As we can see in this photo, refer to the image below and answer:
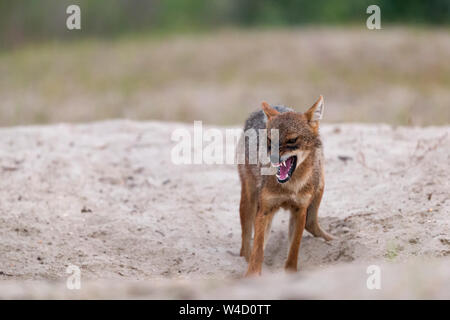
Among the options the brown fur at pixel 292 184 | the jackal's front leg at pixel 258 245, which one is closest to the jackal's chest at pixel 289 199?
the brown fur at pixel 292 184

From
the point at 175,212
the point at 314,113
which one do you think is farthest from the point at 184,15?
the point at 314,113

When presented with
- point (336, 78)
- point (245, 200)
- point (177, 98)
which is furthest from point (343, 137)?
point (336, 78)

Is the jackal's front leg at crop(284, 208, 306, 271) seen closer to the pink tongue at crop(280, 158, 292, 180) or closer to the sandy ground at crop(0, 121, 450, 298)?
the sandy ground at crop(0, 121, 450, 298)

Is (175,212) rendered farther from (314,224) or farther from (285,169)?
(285,169)

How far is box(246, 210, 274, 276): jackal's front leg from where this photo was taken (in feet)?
21.6

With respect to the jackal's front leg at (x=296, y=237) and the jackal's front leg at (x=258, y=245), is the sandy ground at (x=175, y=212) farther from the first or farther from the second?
the jackal's front leg at (x=258, y=245)

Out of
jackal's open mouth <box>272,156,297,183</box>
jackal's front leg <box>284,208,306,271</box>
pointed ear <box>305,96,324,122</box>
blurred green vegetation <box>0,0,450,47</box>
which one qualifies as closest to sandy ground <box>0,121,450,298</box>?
jackal's front leg <box>284,208,306,271</box>

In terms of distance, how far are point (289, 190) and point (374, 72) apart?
1352 cm

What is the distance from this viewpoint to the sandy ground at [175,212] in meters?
6.58

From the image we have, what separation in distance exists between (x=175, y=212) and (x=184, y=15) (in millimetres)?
21745

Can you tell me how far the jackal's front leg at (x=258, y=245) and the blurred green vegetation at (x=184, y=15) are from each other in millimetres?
20634

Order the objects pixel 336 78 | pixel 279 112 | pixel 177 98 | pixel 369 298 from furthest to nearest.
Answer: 1. pixel 336 78
2. pixel 177 98
3. pixel 279 112
4. pixel 369 298

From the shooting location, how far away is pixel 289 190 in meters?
6.54
